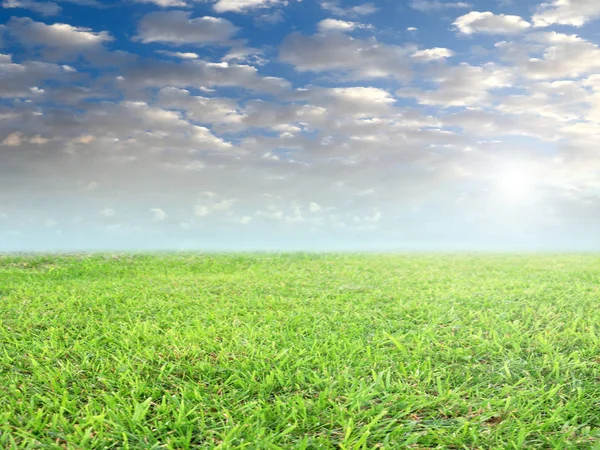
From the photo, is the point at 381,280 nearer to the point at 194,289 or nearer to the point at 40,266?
the point at 194,289

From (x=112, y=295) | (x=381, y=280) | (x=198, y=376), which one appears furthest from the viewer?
(x=381, y=280)

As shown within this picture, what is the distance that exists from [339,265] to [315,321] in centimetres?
751

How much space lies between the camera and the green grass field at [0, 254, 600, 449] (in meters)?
2.99

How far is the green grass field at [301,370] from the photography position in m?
2.99

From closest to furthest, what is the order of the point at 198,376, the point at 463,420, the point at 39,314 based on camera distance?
the point at 463,420 < the point at 198,376 < the point at 39,314

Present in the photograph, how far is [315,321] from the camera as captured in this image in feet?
18.4

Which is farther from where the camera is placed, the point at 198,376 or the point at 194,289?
the point at 194,289

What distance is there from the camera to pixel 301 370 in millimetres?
3918

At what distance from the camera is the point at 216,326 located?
17.9 feet

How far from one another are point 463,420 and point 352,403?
0.70m

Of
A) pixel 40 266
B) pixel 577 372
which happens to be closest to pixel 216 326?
pixel 577 372

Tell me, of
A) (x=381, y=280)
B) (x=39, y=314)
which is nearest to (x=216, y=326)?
(x=39, y=314)

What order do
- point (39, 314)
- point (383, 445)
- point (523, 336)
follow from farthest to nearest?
1. point (39, 314)
2. point (523, 336)
3. point (383, 445)

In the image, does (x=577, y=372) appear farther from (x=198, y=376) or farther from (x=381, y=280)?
(x=381, y=280)
